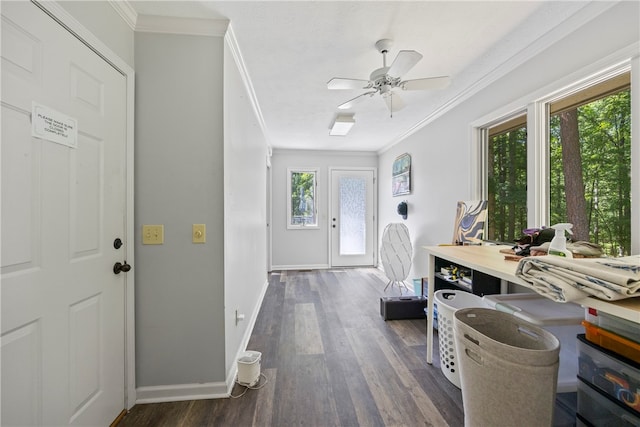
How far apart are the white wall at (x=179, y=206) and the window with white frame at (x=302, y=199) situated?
349cm

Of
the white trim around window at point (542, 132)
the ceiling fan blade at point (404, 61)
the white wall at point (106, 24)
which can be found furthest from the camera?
the ceiling fan blade at point (404, 61)

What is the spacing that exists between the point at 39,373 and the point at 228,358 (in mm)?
930

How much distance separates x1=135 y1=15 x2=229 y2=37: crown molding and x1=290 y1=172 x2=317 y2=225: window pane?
3547 mm

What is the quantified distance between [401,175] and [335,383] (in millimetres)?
3172

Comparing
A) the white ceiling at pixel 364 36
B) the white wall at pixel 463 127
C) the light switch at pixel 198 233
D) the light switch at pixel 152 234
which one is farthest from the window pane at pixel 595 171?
the light switch at pixel 152 234

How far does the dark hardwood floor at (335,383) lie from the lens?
148cm

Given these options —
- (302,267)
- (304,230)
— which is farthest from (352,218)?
(302,267)

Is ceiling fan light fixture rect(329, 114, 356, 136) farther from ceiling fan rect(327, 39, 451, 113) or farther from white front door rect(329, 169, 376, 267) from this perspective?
white front door rect(329, 169, 376, 267)

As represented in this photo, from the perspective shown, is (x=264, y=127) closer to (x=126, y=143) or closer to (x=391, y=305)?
(x=126, y=143)

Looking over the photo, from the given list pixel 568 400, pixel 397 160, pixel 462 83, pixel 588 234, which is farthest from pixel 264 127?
pixel 568 400

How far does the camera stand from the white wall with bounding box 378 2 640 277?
1453mm

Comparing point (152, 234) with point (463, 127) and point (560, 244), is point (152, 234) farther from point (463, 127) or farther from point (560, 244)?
point (463, 127)

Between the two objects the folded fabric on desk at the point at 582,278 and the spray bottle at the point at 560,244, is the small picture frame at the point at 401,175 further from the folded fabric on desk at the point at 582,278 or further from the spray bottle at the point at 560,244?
the folded fabric on desk at the point at 582,278

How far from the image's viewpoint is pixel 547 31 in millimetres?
1718
